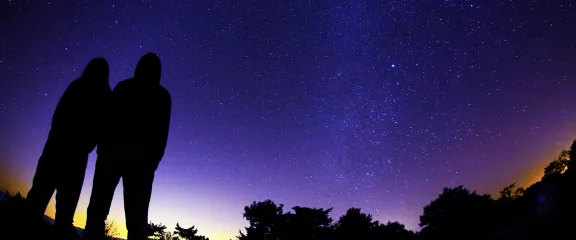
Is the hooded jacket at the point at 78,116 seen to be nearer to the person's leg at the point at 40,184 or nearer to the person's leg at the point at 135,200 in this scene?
the person's leg at the point at 40,184

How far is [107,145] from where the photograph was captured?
2453 millimetres

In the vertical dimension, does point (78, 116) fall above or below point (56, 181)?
above

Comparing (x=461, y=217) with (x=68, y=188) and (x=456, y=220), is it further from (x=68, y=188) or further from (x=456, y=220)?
(x=68, y=188)

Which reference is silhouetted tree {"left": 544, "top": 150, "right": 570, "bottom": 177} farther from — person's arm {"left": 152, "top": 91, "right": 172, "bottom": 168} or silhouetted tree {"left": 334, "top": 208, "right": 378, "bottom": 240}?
person's arm {"left": 152, "top": 91, "right": 172, "bottom": 168}

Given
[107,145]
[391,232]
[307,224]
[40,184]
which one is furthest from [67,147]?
[391,232]

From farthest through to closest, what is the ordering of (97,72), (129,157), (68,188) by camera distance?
(97,72) < (68,188) < (129,157)

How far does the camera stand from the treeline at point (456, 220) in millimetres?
17716

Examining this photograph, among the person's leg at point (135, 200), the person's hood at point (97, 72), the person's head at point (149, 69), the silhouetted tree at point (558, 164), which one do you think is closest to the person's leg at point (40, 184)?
the person's hood at point (97, 72)

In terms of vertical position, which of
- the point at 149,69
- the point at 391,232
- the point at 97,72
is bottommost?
the point at 391,232

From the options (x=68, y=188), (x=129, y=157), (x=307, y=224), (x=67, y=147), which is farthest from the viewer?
(x=307, y=224)

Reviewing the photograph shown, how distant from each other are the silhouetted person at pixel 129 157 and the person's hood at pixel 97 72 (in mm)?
1114

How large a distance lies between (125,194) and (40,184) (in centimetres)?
164

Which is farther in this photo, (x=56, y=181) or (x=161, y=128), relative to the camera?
(x=56, y=181)

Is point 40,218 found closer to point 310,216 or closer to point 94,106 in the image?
point 94,106
